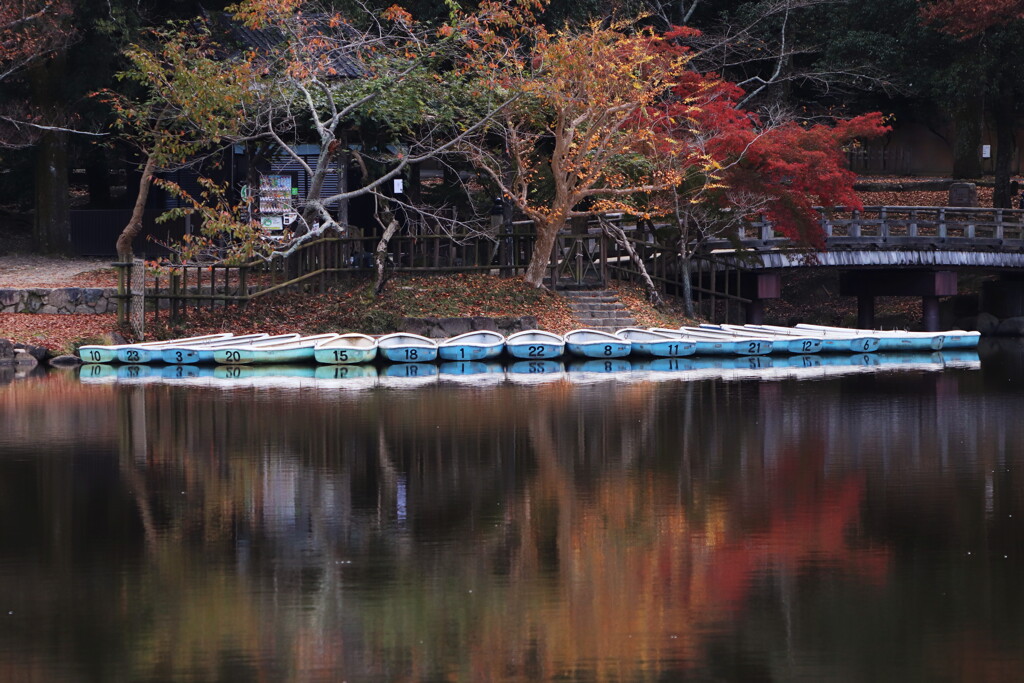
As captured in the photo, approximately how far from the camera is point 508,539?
44.7ft

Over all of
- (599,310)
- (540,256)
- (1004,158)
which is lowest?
(599,310)

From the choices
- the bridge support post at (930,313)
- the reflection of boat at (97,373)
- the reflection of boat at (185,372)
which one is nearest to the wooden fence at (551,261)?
the bridge support post at (930,313)

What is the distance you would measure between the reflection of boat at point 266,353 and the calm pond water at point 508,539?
5781mm

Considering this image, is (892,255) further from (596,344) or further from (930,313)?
(596,344)

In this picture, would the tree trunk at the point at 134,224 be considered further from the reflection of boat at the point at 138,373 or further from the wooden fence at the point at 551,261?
the reflection of boat at the point at 138,373

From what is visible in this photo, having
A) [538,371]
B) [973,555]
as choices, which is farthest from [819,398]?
[973,555]

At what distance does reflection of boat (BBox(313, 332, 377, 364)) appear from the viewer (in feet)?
98.1

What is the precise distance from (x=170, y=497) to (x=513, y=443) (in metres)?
5.30

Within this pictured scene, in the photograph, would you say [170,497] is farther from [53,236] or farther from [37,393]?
[53,236]

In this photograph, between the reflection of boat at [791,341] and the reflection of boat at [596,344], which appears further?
the reflection of boat at [791,341]

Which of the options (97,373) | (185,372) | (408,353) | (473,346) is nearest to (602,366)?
(473,346)

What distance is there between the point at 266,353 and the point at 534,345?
19.7 feet

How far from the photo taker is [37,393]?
2455 cm

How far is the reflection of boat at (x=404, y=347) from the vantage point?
100 feet
